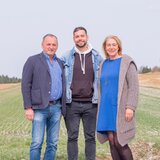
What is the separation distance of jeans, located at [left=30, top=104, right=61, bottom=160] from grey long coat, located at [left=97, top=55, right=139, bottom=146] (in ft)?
3.55

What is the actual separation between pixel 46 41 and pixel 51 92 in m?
0.81

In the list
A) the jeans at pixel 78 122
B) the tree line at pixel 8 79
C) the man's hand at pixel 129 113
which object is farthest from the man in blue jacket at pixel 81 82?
the tree line at pixel 8 79

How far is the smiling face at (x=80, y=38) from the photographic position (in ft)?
25.7

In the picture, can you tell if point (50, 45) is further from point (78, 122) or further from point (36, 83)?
point (78, 122)

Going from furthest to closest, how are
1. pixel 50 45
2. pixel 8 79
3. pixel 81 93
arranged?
pixel 8 79
pixel 81 93
pixel 50 45

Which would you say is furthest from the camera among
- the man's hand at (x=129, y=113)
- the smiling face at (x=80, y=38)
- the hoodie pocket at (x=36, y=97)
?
the smiling face at (x=80, y=38)

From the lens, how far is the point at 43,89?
7.70 metres

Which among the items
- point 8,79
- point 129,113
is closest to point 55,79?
point 129,113

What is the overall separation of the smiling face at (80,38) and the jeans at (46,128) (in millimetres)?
1029

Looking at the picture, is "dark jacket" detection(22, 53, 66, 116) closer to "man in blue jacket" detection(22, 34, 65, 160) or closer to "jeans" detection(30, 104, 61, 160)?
"man in blue jacket" detection(22, 34, 65, 160)

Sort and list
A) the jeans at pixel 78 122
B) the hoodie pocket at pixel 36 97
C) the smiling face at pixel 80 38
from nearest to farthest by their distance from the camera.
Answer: the hoodie pocket at pixel 36 97, the smiling face at pixel 80 38, the jeans at pixel 78 122

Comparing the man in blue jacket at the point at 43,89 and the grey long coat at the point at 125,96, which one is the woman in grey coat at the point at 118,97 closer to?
the grey long coat at the point at 125,96

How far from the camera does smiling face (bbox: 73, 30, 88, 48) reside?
7.82 meters

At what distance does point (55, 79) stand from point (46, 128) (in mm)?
876
